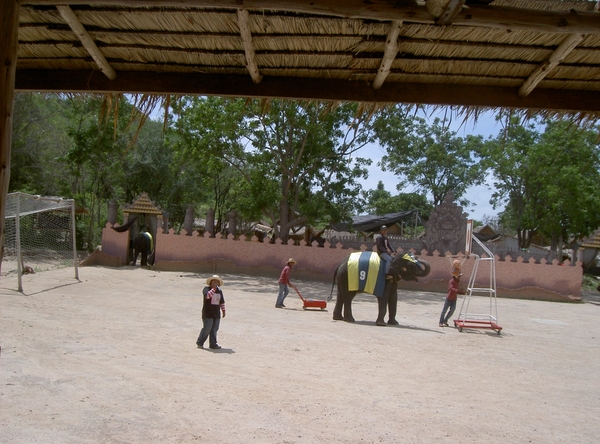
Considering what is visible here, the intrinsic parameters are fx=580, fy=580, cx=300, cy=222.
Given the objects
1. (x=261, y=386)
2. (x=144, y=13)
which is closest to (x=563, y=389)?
(x=261, y=386)

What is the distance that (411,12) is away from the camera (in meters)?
3.03

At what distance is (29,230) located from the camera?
69.7ft

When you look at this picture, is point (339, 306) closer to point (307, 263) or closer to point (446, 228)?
point (307, 263)

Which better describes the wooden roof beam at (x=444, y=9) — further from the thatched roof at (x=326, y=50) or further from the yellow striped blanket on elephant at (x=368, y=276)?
the yellow striped blanket on elephant at (x=368, y=276)

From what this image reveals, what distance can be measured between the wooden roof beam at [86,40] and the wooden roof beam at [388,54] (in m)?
1.82

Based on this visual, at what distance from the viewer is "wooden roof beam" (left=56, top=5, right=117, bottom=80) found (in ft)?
10.7

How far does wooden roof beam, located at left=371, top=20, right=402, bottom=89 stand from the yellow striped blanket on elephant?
834 cm

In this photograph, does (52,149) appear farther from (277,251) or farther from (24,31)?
(24,31)

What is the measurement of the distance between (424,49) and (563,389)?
220 inches

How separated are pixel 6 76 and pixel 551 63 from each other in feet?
10.2

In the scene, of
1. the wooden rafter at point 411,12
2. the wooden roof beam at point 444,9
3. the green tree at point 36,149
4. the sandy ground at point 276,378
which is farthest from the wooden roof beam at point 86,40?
the green tree at point 36,149

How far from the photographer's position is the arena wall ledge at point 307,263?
841 inches

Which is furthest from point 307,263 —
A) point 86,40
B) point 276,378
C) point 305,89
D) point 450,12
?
point 450,12

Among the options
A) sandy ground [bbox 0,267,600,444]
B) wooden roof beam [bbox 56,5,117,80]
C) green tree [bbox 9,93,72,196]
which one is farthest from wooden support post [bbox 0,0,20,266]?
green tree [bbox 9,93,72,196]
